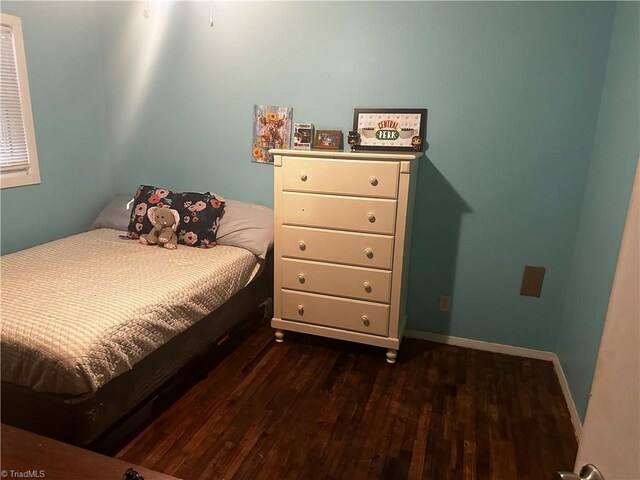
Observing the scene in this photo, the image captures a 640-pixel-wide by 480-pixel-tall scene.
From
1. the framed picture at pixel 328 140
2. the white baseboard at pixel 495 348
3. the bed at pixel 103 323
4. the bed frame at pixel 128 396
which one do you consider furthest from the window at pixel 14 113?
the white baseboard at pixel 495 348

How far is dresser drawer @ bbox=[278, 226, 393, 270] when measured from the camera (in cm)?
239

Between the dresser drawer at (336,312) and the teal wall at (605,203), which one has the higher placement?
the teal wall at (605,203)

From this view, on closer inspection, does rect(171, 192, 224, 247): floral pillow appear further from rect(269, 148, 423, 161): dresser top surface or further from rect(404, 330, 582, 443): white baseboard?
rect(404, 330, 582, 443): white baseboard

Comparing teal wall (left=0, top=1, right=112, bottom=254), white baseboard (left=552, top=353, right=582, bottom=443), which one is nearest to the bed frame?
teal wall (left=0, top=1, right=112, bottom=254)

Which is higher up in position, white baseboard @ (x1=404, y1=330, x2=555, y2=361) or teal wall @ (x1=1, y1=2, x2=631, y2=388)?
teal wall @ (x1=1, y1=2, x2=631, y2=388)

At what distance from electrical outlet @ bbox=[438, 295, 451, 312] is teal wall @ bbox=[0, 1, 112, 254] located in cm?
254

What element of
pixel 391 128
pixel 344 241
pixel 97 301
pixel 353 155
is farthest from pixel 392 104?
pixel 97 301

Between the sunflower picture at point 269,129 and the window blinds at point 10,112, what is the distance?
1.38m

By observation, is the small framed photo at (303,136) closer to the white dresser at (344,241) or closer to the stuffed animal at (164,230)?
the white dresser at (344,241)

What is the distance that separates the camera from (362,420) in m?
2.05

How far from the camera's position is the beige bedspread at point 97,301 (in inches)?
61.5

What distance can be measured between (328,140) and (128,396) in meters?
1.77

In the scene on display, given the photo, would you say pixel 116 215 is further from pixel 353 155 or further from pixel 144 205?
pixel 353 155

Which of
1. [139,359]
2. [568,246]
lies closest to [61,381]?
[139,359]
